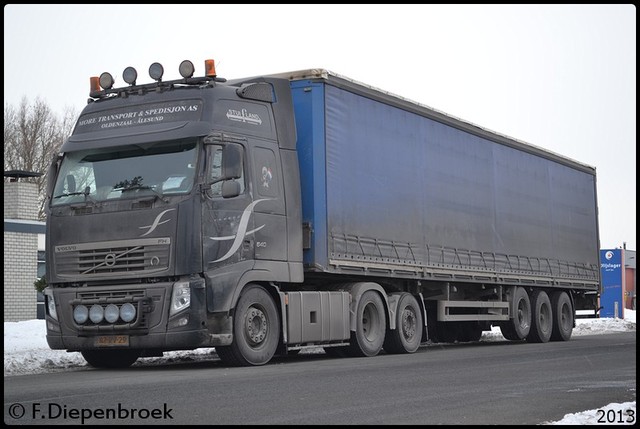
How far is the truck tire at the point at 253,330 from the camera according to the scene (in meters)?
14.6

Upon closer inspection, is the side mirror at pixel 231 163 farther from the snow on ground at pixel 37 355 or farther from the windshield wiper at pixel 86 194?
the snow on ground at pixel 37 355

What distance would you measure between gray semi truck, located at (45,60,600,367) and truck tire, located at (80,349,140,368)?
0.03m

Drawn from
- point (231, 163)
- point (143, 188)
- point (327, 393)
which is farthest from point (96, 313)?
point (327, 393)

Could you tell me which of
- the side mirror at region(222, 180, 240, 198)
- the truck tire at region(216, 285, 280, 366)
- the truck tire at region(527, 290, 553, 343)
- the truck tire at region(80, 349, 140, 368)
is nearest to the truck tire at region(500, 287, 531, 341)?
the truck tire at region(527, 290, 553, 343)

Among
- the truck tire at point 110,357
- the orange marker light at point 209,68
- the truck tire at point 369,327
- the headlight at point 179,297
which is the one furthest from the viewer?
the truck tire at point 369,327

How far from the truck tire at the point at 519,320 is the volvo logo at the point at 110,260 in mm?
11684

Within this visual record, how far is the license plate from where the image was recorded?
14273 mm

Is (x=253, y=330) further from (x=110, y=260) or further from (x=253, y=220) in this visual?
(x=110, y=260)

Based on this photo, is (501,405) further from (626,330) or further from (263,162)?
(626,330)

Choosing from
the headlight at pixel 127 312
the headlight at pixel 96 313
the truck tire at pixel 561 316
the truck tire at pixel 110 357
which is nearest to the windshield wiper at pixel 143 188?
the headlight at pixel 127 312

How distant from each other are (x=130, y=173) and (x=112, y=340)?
229 cm

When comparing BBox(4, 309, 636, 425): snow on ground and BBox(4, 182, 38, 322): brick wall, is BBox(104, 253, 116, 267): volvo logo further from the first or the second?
BBox(4, 182, 38, 322): brick wall

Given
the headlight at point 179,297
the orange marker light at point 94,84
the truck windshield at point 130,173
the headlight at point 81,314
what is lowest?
the headlight at point 81,314

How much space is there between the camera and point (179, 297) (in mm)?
14109
